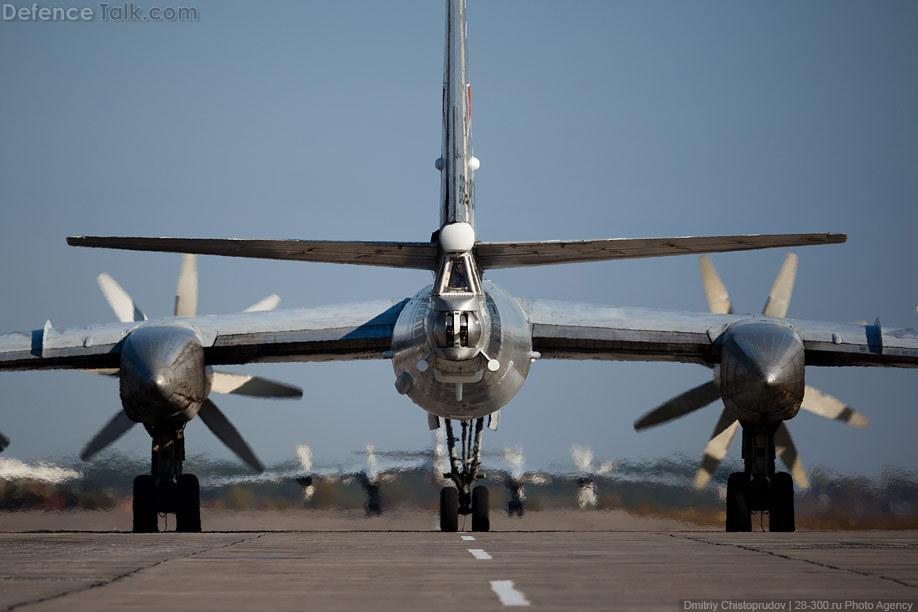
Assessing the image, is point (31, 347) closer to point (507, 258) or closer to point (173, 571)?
point (507, 258)

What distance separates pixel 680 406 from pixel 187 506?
8.27 metres

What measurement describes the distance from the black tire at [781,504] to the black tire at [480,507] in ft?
16.7

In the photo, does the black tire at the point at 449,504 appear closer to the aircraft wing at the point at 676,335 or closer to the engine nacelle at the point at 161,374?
the aircraft wing at the point at 676,335

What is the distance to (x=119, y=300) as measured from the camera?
19.5 m

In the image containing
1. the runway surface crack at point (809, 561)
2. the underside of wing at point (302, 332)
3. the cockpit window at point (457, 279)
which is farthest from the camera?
the underside of wing at point (302, 332)

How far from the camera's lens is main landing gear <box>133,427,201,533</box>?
1862 centimetres

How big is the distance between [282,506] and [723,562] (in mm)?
17993

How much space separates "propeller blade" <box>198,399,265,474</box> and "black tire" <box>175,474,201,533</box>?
3.63 ft

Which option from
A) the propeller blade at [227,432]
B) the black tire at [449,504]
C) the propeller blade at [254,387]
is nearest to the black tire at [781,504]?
the black tire at [449,504]

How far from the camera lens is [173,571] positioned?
774cm

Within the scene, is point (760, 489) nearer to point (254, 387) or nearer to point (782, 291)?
point (782, 291)

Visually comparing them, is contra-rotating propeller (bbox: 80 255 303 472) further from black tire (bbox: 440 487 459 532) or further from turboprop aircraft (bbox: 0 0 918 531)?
black tire (bbox: 440 487 459 532)

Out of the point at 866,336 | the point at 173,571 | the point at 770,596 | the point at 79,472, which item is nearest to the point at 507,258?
the point at 866,336

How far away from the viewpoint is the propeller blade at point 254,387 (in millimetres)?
19422
